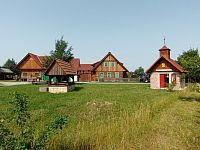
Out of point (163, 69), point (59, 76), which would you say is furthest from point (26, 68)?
point (163, 69)

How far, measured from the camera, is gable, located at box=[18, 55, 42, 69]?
5928 cm

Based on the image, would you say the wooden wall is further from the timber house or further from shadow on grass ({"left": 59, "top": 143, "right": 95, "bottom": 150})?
shadow on grass ({"left": 59, "top": 143, "right": 95, "bottom": 150})

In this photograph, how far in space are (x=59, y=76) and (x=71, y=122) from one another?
17.5m

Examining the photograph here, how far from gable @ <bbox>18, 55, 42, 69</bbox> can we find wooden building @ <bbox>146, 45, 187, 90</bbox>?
35184mm

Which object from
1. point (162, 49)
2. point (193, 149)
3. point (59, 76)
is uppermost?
point (162, 49)

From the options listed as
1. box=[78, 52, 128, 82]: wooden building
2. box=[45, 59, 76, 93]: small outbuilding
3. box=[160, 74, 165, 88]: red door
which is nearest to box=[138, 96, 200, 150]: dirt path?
box=[45, 59, 76, 93]: small outbuilding

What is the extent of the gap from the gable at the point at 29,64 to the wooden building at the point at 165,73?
35184 millimetres

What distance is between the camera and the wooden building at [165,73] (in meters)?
31.5

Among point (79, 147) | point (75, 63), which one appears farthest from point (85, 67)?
point (79, 147)

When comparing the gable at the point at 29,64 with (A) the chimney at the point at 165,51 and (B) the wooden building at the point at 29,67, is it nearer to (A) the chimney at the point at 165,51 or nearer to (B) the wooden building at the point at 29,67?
(B) the wooden building at the point at 29,67

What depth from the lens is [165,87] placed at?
3198 centimetres

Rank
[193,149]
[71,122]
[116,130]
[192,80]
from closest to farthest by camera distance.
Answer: [193,149] → [116,130] → [71,122] → [192,80]

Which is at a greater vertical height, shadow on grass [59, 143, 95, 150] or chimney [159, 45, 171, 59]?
chimney [159, 45, 171, 59]

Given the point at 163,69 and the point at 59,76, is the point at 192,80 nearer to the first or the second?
the point at 163,69
